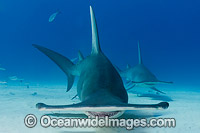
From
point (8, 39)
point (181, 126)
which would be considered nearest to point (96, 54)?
point (181, 126)

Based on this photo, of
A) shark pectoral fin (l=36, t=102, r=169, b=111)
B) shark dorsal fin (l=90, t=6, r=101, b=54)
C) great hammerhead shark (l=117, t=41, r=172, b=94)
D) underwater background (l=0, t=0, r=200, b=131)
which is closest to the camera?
shark pectoral fin (l=36, t=102, r=169, b=111)

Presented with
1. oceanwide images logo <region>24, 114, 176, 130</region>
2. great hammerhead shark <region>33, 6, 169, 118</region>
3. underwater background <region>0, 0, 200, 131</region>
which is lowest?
oceanwide images logo <region>24, 114, 176, 130</region>

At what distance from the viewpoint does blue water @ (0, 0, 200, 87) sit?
59312 mm

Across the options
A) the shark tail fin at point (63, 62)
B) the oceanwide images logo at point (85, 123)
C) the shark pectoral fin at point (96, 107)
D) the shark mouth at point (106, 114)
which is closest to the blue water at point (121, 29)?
the shark tail fin at point (63, 62)

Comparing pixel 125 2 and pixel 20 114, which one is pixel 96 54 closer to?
pixel 20 114

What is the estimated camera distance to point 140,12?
68312 mm

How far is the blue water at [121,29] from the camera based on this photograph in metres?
59.3

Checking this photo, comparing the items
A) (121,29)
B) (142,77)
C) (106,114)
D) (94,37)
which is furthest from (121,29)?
(106,114)

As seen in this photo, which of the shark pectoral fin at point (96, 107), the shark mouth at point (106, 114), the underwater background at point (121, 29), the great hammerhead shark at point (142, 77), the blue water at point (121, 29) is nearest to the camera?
the shark pectoral fin at point (96, 107)

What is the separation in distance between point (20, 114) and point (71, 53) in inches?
2545

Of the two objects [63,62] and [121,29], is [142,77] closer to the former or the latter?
[63,62]

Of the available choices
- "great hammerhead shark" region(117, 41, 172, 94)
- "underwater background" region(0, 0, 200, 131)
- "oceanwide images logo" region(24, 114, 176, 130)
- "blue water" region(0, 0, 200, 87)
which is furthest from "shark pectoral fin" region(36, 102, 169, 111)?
"blue water" region(0, 0, 200, 87)

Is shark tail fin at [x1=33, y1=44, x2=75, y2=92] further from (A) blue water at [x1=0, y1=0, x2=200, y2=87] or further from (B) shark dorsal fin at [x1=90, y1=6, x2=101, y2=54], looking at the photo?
(A) blue water at [x1=0, y1=0, x2=200, y2=87]

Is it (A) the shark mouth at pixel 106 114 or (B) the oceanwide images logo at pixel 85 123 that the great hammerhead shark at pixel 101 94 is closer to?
(A) the shark mouth at pixel 106 114
